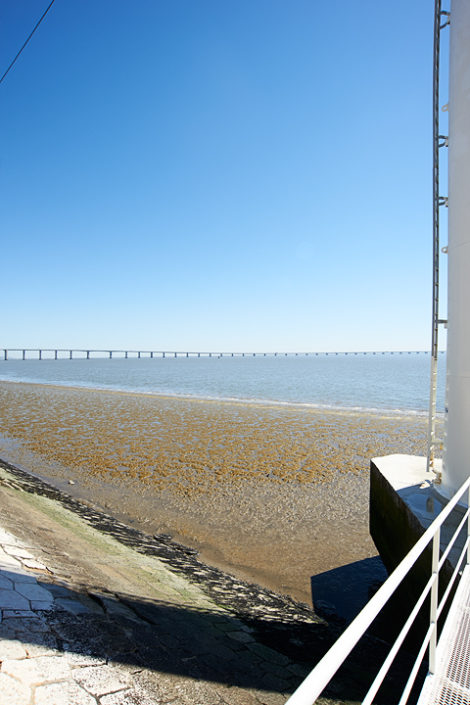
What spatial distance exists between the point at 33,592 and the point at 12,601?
28 centimetres

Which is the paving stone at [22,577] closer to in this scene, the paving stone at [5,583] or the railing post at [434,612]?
the paving stone at [5,583]

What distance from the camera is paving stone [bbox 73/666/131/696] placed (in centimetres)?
285

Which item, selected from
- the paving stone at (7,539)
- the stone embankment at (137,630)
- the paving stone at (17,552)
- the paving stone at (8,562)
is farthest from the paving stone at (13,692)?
the paving stone at (7,539)

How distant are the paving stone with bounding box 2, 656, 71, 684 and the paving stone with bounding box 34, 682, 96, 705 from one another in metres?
0.07

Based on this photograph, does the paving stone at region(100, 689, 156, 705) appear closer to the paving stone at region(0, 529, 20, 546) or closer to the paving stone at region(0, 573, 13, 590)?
the paving stone at region(0, 573, 13, 590)

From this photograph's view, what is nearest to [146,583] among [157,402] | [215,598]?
[215,598]

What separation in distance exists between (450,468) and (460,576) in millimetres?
1870

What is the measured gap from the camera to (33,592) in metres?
3.89

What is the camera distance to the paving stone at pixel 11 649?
2920 millimetres

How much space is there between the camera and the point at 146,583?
5.25 meters

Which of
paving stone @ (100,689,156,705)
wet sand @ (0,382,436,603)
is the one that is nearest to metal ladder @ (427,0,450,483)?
wet sand @ (0,382,436,603)

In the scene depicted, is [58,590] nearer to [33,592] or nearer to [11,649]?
[33,592]

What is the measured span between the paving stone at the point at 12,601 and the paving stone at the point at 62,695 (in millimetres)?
981

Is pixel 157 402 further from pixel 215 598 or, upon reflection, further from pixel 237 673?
pixel 237 673
